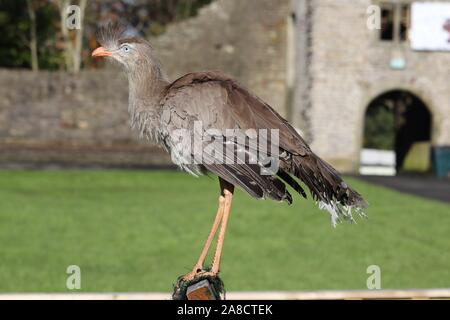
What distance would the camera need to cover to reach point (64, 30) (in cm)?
4072

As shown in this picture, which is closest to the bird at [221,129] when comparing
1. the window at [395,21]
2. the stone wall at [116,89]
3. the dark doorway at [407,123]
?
the window at [395,21]

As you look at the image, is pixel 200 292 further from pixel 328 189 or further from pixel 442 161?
pixel 442 161

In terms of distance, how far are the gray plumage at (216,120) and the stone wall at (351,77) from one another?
2633 cm

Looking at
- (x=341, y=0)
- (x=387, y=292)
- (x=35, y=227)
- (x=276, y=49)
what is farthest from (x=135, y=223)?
(x=276, y=49)

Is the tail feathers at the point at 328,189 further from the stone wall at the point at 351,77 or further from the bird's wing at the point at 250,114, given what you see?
the stone wall at the point at 351,77

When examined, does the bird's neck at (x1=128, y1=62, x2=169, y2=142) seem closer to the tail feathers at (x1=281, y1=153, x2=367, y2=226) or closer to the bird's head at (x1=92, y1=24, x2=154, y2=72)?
the bird's head at (x1=92, y1=24, x2=154, y2=72)

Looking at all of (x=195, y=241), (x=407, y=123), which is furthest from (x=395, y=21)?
(x=195, y=241)

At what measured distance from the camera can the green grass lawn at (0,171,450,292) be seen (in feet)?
40.3

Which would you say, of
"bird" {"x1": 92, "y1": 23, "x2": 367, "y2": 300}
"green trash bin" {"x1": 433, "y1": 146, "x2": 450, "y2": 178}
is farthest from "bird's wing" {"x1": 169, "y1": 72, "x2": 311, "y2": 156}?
"green trash bin" {"x1": 433, "y1": 146, "x2": 450, "y2": 178}

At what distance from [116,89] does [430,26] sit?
12661 mm

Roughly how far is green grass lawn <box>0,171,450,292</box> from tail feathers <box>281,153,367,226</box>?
8.22 meters

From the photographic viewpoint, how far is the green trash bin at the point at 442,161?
96.3 feet

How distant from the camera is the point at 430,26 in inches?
1144
